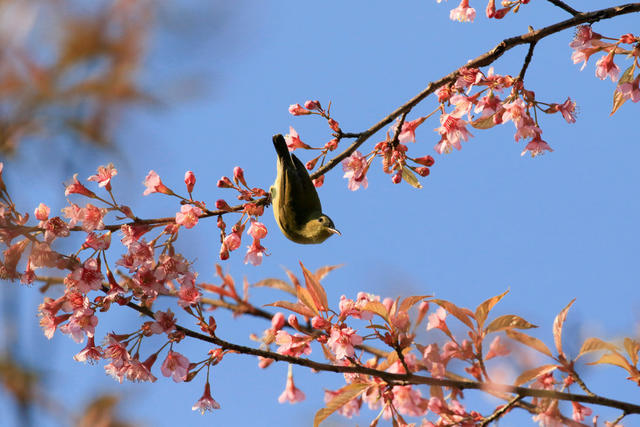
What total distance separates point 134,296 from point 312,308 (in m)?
0.68

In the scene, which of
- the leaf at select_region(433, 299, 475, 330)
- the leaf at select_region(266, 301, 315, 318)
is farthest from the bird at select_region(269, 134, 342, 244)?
the leaf at select_region(433, 299, 475, 330)

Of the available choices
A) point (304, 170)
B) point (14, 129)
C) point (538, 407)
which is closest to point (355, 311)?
point (304, 170)

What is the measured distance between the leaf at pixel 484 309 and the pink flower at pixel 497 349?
0.91 ft

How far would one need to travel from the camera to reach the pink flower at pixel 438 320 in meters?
2.53

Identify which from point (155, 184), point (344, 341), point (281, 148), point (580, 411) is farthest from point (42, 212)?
point (580, 411)

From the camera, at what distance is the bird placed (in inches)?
99.6

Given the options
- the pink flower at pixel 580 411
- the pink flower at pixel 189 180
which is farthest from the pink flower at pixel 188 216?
the pink flower at pixel 580 411

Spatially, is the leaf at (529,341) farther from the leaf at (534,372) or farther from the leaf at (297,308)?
the leaf at (297,308)

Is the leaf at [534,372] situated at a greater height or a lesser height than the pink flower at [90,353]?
lesser

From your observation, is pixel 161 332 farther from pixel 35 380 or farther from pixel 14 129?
pixel 14 129

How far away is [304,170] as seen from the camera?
260cm

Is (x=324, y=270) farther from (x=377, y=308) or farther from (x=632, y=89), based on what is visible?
(x=632, y=89)

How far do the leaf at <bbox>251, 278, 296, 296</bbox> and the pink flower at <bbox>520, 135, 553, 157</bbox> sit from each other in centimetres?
137

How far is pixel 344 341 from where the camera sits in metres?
2.36
